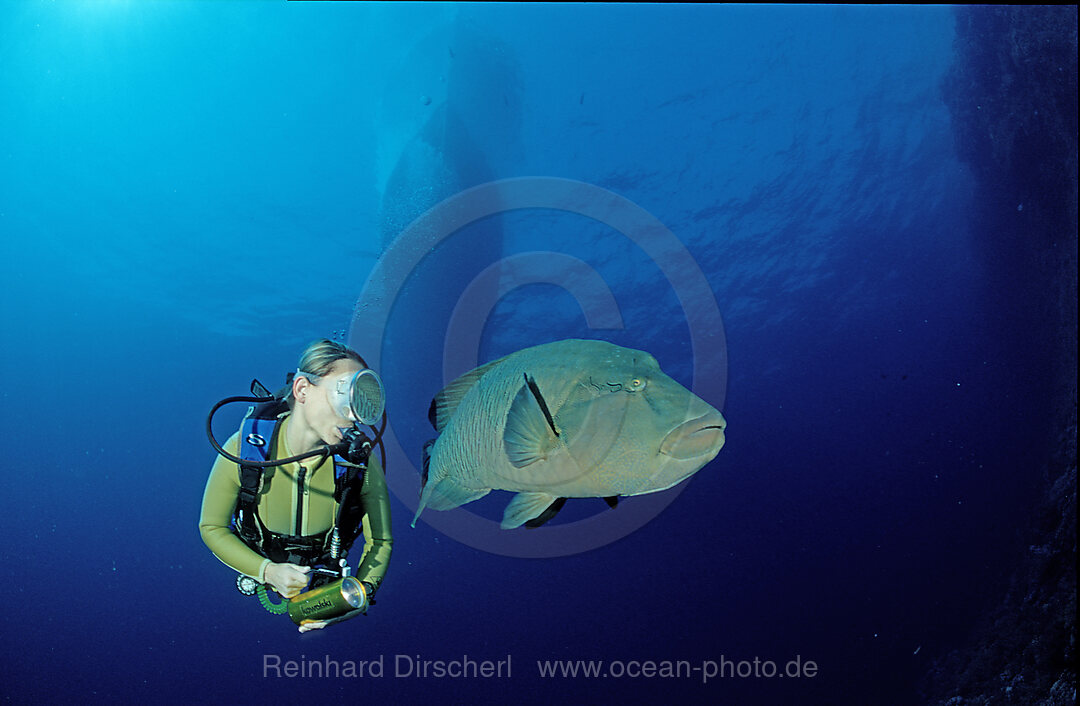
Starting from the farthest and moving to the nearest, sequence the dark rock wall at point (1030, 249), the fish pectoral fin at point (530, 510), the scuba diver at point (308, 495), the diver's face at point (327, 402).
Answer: the dark rock wall at point (1030, 249) < the diver's face at point (327, 402) < the scuba diver at point (308, 495) < the fish pectoral fin at point (530, 510)

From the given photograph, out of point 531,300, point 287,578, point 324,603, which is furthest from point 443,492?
point 531,300

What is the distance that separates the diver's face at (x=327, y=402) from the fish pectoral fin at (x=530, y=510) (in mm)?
1087

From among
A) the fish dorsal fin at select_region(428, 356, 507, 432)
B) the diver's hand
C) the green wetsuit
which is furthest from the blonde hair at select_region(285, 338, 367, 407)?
the diver's hand

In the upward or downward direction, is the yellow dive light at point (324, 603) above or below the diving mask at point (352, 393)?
below

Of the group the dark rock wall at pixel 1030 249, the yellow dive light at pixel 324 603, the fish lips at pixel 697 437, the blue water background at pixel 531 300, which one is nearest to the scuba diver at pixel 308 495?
the yellow dive light at pixel 324 603

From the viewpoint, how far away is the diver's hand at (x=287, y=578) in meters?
2.39

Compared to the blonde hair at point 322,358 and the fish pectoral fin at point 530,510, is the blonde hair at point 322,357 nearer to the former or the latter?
the blonde hair at point 322,358

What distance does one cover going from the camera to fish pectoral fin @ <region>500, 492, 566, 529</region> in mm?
1916

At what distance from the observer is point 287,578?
2.39 metres

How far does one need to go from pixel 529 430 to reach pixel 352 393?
1.24 meters

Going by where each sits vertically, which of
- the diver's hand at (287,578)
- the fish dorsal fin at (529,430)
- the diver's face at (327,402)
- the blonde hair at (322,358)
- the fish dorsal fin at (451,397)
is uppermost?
the blonde hair at (322,358)

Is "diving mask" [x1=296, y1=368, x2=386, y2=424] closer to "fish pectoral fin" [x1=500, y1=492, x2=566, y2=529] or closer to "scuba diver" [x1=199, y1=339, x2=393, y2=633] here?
"scuba diver" [x1=199, y1=339, x2=393, y2=633]

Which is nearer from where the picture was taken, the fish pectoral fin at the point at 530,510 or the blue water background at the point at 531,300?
the fish pectoral fin at the point at 530,510

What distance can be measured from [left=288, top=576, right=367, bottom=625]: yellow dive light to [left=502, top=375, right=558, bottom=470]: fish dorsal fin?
1307mm
